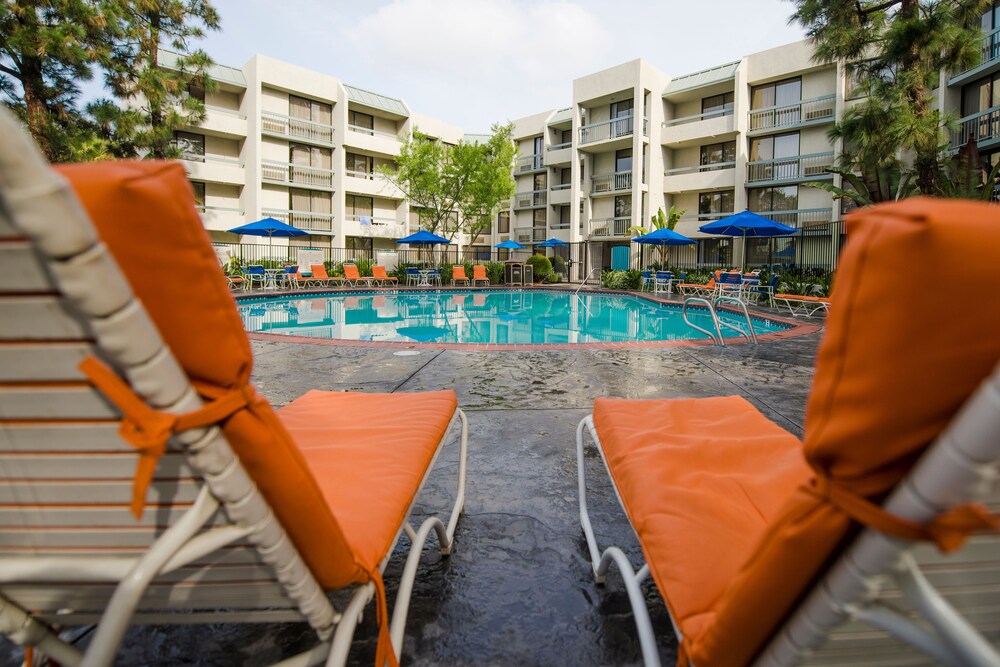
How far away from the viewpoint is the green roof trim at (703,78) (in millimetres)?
27180

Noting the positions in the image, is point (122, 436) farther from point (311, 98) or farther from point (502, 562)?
point (311, 98)

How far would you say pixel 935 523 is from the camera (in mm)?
688

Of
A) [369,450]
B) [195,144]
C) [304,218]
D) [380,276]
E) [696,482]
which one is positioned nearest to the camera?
[696,482]

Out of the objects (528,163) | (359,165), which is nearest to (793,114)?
(528,163)

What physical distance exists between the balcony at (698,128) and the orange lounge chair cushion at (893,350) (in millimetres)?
29958

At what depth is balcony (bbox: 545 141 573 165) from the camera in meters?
34.9

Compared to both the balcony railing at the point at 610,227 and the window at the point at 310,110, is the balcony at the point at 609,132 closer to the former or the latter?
the balcony railing at the point at 610,227

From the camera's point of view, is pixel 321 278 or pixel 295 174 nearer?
pixel 321 278

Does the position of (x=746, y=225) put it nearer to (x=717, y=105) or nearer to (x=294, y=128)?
(x=717, y=105)

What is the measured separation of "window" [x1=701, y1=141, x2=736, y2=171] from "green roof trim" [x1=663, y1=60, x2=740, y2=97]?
3.14 meters

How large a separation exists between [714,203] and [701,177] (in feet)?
5.24

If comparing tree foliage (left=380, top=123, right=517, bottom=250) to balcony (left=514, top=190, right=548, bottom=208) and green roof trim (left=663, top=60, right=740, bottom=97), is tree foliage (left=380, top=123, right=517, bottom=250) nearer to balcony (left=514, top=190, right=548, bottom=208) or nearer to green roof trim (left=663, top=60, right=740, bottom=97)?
balcony (left=514, top=190, right=548, bottom=208)

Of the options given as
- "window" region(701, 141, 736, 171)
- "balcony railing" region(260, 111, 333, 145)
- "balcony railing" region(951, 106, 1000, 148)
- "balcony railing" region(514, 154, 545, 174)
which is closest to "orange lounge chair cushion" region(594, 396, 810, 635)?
"balcony railing" region(951, 106, 1000, 148)

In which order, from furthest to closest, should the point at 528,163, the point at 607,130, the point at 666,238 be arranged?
the point at 528,163 → the point at 607,130 → the point at 666,238
